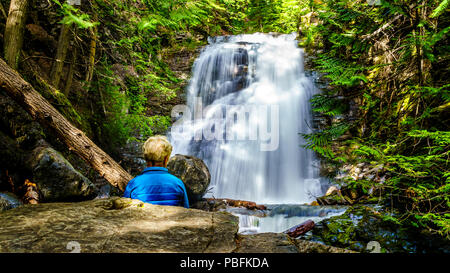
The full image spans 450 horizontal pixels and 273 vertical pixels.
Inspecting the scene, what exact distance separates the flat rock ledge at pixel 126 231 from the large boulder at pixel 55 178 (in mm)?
2107

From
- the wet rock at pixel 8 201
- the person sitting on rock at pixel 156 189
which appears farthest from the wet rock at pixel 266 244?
the wet rock at pixel 8 201

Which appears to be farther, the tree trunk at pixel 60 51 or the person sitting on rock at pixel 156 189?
the tree trunk at pixel 60 51

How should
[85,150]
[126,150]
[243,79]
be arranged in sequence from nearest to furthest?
[85,150]
[126,150]
[243,79]

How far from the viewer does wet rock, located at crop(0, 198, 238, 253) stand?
1.33m

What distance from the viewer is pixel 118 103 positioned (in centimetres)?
606

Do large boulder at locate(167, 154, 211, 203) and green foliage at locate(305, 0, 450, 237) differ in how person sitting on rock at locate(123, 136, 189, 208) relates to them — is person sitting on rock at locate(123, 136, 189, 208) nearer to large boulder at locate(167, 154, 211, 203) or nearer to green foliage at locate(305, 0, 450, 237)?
green foliage at locate(305, 0, 450, 237)

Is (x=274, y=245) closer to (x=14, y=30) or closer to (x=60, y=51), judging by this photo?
(x=14, y=30)

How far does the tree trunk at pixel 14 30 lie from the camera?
3.91m

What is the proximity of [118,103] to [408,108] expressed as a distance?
609cm

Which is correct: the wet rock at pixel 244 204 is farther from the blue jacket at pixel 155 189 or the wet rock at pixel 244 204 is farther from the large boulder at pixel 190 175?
the blue jacket at pixel 155 189
